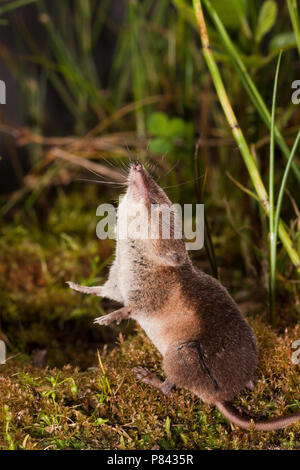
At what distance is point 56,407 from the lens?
1.69m

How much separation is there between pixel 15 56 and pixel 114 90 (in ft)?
2.84

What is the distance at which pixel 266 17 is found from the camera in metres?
2.41

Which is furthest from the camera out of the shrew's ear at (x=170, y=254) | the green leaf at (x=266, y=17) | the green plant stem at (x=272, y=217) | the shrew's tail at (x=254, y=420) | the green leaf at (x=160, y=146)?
the green leaf at (x=160, y=146)

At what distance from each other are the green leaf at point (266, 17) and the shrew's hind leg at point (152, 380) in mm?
1770

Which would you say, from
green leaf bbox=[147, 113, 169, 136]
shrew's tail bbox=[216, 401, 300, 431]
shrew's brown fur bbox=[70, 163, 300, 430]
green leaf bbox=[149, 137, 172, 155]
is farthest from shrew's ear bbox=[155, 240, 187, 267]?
green leaf bbox=[147, 113, 169, 136]

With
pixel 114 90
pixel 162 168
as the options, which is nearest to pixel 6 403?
pixel 162 168

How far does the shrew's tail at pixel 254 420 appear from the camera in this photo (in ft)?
5.13

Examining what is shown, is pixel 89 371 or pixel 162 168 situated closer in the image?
pixel 89 371

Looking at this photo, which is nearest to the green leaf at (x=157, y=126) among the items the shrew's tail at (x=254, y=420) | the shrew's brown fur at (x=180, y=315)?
the shrew's brown fur at (x=180, y=315)

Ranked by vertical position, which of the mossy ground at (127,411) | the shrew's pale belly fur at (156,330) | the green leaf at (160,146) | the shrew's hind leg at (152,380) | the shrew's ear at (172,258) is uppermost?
the green leaf at (160,146)

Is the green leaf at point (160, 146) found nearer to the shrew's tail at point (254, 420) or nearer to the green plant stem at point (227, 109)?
the green plant stem at point (227, 109)

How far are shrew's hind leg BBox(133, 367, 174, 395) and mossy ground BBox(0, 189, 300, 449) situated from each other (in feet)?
0.07

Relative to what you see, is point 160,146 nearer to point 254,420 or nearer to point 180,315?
point 180,315
